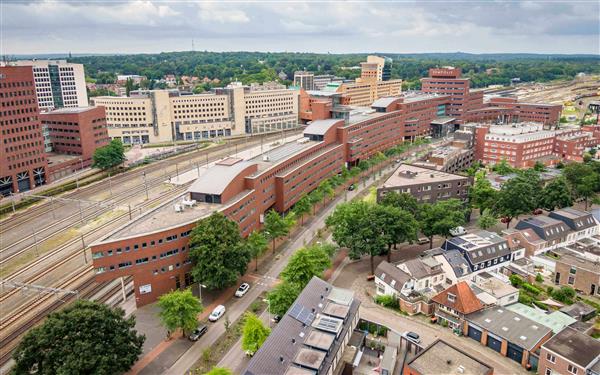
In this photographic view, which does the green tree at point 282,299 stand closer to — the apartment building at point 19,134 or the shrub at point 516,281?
the shrub at point 516,281

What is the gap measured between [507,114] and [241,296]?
554 feet

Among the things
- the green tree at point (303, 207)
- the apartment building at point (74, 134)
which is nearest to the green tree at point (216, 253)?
the green tree at point (303, 207)

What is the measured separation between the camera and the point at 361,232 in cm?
6981

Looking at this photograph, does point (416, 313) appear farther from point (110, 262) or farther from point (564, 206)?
point (564, 206)

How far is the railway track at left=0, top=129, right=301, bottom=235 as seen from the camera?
91.9m

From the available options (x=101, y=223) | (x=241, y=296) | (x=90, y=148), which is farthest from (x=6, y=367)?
(x=90, y=148)

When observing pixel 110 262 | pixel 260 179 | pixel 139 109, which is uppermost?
pixel 139 109

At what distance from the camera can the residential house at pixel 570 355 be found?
45.2 metres

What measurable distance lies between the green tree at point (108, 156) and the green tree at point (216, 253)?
71328mm

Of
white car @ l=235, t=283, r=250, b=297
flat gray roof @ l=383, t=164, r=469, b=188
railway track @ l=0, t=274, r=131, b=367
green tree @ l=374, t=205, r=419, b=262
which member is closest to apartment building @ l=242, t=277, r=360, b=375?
white car @ l=235, t=283, r=250, b=297

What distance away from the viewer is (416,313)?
5950 cm

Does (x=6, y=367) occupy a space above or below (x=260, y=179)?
below

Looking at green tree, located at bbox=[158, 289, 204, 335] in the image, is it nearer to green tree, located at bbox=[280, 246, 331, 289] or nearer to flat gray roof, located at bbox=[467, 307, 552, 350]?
green tree, located at bbox=[280, 246, 331, 289]

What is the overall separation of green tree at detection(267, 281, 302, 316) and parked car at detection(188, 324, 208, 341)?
8.72 meters
